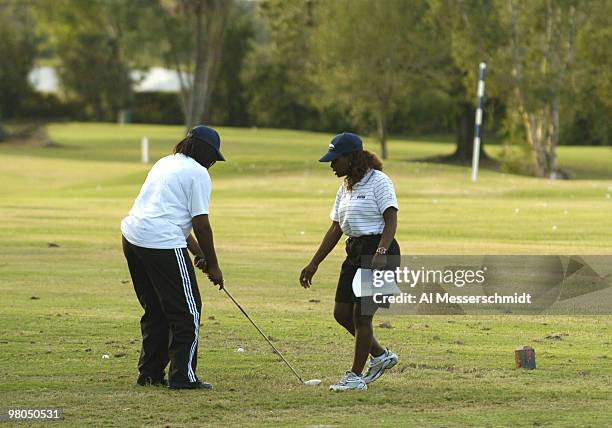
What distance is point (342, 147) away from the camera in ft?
29.2

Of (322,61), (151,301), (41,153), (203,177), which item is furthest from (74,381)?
(41,153)

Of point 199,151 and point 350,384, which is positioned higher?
point 199,151

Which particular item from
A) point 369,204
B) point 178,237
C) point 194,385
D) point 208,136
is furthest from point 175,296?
point 369,204

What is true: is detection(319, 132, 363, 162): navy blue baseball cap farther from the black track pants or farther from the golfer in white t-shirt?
the black track pants

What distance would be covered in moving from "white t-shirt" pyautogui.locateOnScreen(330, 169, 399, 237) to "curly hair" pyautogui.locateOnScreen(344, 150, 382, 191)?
1.2 inches

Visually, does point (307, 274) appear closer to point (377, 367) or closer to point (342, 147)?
point (377, 367)

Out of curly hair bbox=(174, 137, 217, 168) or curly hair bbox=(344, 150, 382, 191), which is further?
curly hair bbox=(174, 137, 217, 168)

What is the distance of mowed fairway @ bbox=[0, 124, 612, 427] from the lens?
837 centimetres

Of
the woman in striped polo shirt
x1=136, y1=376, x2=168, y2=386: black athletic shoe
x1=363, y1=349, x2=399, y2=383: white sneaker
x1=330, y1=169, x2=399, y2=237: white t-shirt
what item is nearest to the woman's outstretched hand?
the woman in striped polo shirt

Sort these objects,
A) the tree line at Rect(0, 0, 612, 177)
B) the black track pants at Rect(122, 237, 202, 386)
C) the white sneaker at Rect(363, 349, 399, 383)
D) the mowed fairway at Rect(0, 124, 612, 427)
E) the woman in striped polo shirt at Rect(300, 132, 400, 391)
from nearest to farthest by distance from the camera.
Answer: the mowed fairway at Rect(0, 124, 612, 427) → the woman in striped polo shirt at Rect(300, 132, 400, 391) → the black track pants at Rect(122, 237, 202, 386) → the white sneaker at Rect(363, 349, 399, 383) → the tree line at Rect(0, 0, 612, 177)

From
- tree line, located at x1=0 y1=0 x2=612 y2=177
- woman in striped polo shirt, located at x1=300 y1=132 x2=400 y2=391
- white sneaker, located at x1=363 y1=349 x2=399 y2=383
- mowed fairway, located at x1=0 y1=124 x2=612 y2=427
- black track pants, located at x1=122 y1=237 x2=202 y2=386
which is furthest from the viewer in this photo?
tree line, located at x1=0 y1=0 x2=612 y2=177

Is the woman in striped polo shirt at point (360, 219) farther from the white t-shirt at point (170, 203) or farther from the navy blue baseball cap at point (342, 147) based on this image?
the white t-shirt at point (170, 203)

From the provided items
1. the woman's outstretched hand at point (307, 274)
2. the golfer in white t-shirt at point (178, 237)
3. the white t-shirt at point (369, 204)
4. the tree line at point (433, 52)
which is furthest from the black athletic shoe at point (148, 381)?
the tree line at point (433, 52)

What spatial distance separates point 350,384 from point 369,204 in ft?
4.14
